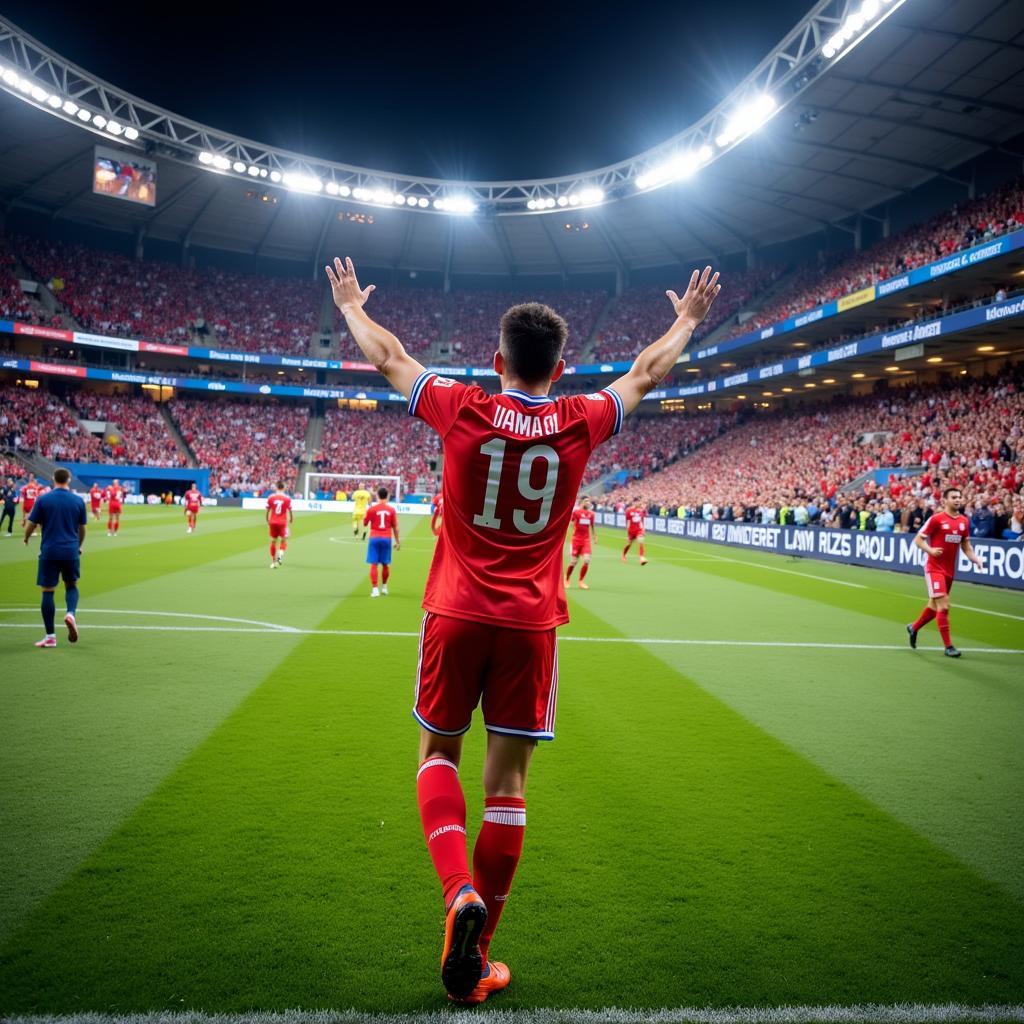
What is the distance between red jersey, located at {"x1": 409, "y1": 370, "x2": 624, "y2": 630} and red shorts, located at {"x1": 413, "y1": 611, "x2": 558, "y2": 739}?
56 millimetres

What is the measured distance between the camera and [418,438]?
2537 inches

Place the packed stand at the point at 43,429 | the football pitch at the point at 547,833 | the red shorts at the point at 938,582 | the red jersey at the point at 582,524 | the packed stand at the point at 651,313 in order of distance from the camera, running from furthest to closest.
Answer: the packed stand at the point at 651,313 → the packed stand at the point at 43,429 → the red jersey at the point at 582,524 → the red shorts at the point at 938,582 → the football pitch at the point at 547,833

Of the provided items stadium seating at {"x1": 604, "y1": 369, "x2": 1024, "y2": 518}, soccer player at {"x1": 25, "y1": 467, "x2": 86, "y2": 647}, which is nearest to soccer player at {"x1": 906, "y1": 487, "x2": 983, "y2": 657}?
soccer player at {"x1": 25, "y1": 467, "x2": 86, "y2": 647}

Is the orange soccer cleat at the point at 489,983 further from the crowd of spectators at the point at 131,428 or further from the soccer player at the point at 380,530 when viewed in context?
the crowd of spectators at the point at 131,428

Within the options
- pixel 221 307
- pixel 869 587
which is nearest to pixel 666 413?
pixel 221 307

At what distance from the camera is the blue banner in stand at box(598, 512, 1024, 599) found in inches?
731

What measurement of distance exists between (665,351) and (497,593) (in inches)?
51.8

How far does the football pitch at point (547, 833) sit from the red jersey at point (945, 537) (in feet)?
4.32

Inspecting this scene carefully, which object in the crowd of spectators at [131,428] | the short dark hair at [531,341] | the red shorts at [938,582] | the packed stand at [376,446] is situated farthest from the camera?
the packed stand at [376,446]

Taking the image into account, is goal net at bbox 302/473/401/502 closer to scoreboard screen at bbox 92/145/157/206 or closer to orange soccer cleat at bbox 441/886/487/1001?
scoreboard screen at bbox 92/145/157/206

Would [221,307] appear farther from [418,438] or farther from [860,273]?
[860,273]

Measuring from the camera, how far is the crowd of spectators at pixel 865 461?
25.2 metres

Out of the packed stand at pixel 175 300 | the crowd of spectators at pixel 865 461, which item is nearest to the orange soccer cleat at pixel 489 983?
the crowd of spectators at pixel 865 461

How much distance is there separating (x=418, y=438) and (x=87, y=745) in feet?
196
